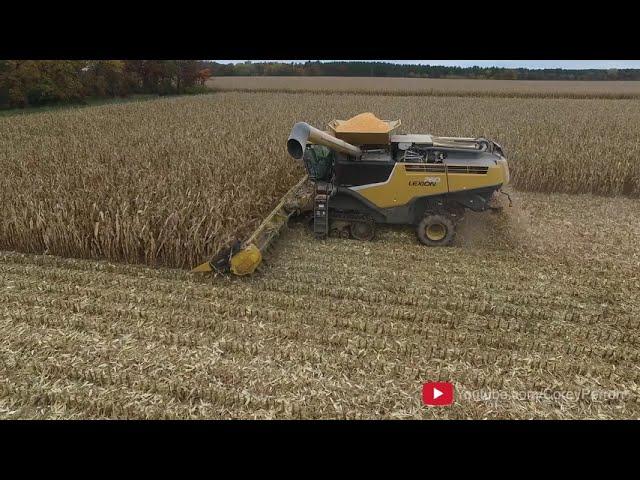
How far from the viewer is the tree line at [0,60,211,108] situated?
22.8 meters

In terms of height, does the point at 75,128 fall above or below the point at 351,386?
above

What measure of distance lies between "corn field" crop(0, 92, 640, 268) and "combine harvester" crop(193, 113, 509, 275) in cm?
119

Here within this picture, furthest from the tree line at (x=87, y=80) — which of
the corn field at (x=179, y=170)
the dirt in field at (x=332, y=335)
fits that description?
the dirt in field at (x=332, y=335)

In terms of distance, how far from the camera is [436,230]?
20.1 ft

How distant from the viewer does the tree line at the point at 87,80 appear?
2283cm

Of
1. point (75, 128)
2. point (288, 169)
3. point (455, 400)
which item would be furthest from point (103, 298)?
point (75, 128)

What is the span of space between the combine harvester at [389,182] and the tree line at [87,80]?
24416 mm

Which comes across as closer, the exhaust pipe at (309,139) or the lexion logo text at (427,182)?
the exhaust pipe at (309,139)

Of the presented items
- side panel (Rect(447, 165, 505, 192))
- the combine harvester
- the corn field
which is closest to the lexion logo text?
the combine harvester

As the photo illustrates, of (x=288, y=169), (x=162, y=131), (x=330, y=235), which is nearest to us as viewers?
(x=330, y=235)

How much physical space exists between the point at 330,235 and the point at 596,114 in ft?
59.1

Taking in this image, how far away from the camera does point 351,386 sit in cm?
344

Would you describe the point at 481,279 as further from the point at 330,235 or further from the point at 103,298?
the point at 103,298
